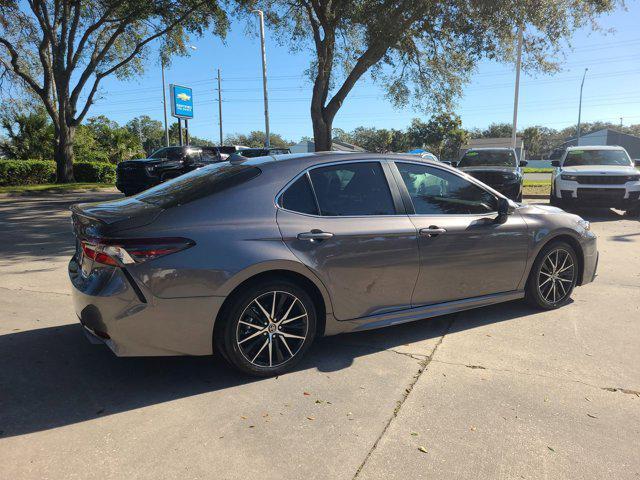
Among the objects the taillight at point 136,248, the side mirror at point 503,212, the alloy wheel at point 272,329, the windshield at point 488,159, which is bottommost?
the alloy wheel at point 272,329

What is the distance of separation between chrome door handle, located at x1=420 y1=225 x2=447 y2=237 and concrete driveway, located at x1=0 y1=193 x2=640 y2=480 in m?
0.92

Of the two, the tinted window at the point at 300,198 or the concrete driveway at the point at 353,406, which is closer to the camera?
the concrete driveway at the point at 353,406

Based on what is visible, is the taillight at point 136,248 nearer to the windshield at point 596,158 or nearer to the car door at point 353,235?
the car door at point 353,235

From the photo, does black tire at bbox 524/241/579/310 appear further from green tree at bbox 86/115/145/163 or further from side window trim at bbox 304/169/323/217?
green tree at bbox 86/115/145/163

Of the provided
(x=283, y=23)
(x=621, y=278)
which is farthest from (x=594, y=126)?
(x=621, y=278)

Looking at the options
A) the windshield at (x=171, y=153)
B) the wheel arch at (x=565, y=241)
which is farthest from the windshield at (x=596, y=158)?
the windshield at (x=171, y=153)

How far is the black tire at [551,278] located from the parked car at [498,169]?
7263mm

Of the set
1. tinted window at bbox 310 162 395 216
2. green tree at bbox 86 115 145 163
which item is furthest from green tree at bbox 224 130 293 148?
tinted window at bbox 310 162 395 216

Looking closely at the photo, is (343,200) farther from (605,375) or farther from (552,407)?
(605,375)

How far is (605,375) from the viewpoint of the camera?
354 centimetres

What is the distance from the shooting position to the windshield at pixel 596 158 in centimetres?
1255

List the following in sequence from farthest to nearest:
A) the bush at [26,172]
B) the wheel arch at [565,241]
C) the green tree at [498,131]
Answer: the green tree at [498,131], the bush at [26,172], the wheel arch at [565,241]

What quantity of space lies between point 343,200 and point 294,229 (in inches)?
21.6

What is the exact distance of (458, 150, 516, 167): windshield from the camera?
533 inches
